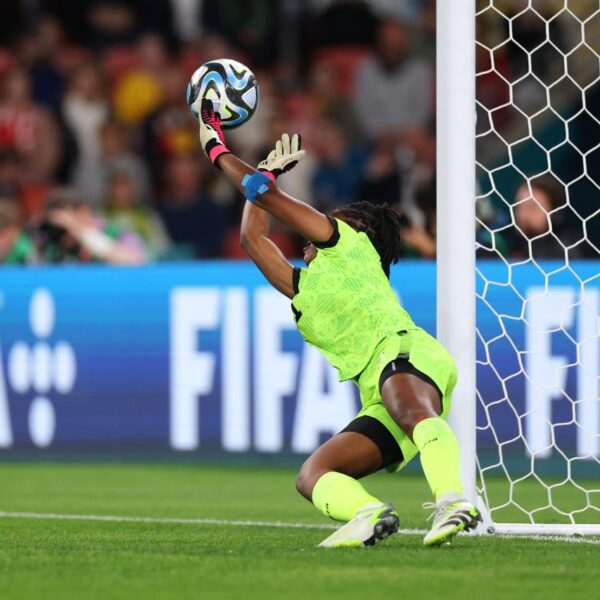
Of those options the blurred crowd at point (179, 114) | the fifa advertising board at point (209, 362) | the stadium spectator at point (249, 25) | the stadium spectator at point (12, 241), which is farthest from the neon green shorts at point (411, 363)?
the stadium spectator at point (249, 25)

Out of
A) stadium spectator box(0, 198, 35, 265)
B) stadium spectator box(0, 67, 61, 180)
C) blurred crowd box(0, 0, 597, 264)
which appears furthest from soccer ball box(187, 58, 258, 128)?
stadium spectator box(0, 67, 61, 180)

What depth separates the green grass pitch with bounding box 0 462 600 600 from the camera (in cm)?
509

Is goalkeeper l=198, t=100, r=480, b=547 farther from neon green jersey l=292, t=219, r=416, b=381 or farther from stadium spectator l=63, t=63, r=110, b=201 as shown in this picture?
stadium spectator l=63, t=63, r=110, b=201

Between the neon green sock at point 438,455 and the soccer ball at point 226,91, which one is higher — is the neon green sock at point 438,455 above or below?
below

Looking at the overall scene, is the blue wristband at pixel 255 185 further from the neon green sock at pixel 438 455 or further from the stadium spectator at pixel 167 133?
the stadium spectator at pixel 167 133

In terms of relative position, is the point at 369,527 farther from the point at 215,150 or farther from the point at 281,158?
the point at 215,150

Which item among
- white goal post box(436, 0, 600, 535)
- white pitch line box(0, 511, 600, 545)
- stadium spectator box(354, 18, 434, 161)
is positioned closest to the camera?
white goal post box(436, 0, 600, 535)

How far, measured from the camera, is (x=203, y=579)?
17.5 ft

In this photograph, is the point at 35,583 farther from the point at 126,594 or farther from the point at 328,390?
the point at 328,390

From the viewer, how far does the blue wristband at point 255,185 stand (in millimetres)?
6391

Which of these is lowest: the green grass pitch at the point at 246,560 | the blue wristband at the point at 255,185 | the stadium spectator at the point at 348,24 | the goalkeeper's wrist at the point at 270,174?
the green grass pitch at the point at 246,560

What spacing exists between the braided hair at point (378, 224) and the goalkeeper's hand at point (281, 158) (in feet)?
1.28

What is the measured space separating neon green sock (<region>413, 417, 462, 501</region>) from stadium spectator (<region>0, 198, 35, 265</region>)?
7250 millimetres

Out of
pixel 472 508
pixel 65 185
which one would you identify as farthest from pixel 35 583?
pixel 65 185
